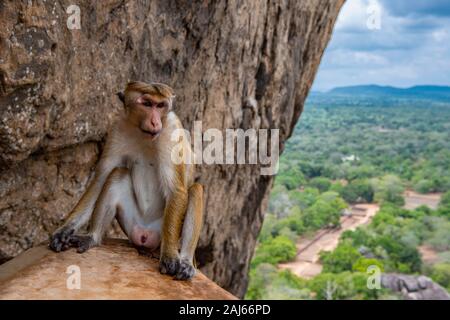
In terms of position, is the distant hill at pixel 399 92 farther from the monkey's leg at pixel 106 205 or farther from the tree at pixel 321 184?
the monkey's leg at pixel 106 205

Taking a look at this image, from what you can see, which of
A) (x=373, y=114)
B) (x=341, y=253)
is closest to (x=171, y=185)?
(x=341, y=253)

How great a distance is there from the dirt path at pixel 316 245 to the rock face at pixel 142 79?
2465 cm

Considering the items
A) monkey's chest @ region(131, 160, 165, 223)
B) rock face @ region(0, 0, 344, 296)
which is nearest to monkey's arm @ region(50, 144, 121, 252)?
monkey's chest @ region(131, 160, 165, 223)

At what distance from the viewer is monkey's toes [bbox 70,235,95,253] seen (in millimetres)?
4562

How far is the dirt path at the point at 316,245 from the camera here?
3612 cm

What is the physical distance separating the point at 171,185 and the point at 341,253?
3133 cm

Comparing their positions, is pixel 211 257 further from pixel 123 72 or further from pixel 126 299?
pixel 126 299

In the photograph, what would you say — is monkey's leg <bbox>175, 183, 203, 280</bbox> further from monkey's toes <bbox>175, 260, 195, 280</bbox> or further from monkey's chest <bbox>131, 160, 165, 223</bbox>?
monkey's chest <bbox>131, 160, 165, 223</bbox>

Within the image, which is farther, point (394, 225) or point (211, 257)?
point (394, 225)

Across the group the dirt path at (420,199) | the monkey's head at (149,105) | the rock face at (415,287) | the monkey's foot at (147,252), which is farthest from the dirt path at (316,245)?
the monkey's head at (149,105)

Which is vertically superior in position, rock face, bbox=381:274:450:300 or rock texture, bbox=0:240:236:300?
rock texture, bbox=0:240:236:300

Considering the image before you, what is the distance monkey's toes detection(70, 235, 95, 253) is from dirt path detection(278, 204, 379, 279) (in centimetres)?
3098

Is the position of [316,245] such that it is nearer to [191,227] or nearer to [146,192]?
[146,192]

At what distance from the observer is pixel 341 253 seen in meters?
34.5
